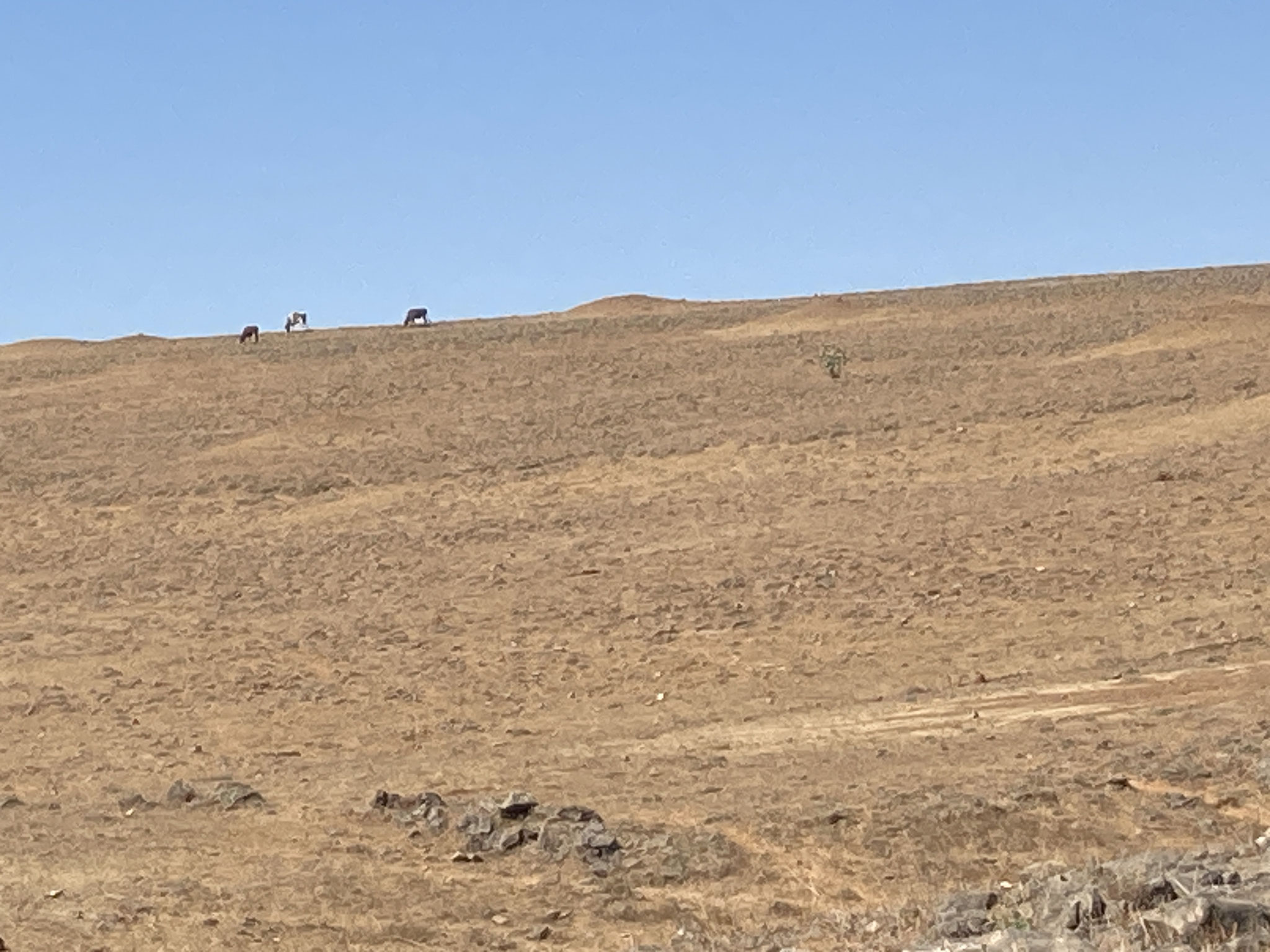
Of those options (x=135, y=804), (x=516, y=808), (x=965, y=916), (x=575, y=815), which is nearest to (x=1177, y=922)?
(x=965, y=916)

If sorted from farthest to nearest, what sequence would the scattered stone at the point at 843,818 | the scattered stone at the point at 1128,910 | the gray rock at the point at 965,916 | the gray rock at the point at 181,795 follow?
the gray rock at the point at 181,795 → the scattered stone at the point at 843,818 → the gray rock at the point at 965,916 → the scattered stone at the point at 1128,910

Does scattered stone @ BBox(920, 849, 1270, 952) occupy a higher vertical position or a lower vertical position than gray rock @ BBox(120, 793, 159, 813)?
higher

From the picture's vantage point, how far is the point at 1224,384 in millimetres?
25594

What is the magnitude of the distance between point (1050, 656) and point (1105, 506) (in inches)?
194

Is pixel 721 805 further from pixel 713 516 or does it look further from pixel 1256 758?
pixel 713 516

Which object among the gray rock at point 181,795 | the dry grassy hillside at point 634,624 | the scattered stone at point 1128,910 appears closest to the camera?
the scattered stone at point 1128,910

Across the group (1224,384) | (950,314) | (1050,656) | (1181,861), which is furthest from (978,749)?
(950,314)

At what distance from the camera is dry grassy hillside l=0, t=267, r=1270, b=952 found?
995 centimetres

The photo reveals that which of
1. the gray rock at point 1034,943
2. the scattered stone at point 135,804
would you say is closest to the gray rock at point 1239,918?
the gray rock at point 1034,943

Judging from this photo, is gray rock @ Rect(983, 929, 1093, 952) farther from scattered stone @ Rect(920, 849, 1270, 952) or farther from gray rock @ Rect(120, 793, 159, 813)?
gray rock @ Rect(120, 793, 159, 813)

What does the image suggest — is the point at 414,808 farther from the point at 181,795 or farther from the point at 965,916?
the point at 965,916

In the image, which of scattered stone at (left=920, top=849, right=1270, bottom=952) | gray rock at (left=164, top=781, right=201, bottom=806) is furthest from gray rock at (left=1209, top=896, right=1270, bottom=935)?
gray rock at (left=164, top=781, right=201, bottom=806)

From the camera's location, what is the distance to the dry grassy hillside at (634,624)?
9953 millimetres

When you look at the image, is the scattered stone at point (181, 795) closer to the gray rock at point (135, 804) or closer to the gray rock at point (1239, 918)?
the gray rock at point (135, 804)
